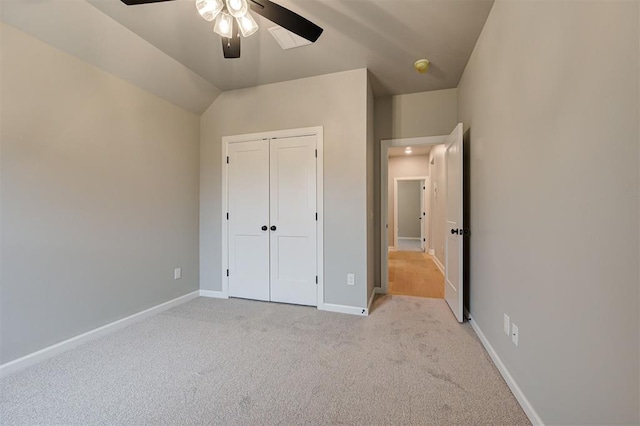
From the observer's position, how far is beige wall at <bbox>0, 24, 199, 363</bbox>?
6.03 ft

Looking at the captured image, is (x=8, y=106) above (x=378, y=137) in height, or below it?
below

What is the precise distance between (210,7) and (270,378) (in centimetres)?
230

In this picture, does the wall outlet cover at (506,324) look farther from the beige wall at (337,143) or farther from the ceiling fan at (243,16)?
the ceiling fan at (243,16)

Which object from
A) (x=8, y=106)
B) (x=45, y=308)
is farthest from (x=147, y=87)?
(x=45, y=308)

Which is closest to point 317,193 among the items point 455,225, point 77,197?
point 455,225

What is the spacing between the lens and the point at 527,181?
1.43 m

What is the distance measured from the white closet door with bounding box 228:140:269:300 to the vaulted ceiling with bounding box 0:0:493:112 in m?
0.86

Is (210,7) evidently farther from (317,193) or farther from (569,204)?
(569,204)

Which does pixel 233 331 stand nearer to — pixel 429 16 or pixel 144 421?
pixel 144 421

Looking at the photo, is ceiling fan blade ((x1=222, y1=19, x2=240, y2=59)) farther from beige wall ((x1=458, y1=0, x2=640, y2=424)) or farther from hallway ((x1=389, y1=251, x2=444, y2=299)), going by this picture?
hallway ((x1=389, y1=251, x2=444, y2=299))

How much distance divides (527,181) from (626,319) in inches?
32.5

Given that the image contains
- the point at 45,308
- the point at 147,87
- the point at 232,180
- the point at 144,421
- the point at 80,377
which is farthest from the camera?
the point at 232,180

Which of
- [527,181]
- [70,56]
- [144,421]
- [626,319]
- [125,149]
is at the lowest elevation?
[144,421]

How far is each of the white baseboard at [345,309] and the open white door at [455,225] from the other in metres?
0.93
